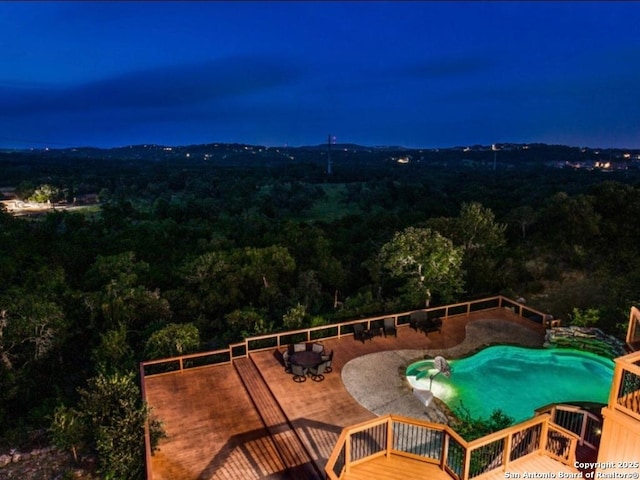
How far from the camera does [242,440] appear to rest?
941 cm

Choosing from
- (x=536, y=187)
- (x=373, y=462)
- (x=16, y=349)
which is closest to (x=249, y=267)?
(x=16, y=349)

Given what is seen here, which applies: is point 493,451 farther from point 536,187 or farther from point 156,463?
point 536,187

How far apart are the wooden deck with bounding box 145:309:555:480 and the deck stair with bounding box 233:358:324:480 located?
0.02 meters

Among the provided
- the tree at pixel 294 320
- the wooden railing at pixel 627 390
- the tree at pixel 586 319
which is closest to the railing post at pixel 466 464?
the wooden railing at pixel 627 390

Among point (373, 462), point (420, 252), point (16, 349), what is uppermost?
point (420, 252)

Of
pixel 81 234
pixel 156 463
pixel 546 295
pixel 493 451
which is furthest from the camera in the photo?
pixel 81 234

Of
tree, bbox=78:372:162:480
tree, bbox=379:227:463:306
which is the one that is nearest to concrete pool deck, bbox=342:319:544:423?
tree, bbox=379:227:463:306

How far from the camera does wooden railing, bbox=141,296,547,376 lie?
12453 millimetres

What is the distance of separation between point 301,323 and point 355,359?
3.07 metres

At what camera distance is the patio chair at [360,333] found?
1399 centimetres

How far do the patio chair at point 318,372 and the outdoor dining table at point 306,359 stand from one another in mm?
119

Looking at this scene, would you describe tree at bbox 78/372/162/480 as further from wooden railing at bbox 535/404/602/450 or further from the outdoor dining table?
wooden railing at bbox 535/404/602/450

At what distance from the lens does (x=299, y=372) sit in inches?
456

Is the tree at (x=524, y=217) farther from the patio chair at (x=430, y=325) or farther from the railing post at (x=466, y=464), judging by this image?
the railing post at (x=466, y=464)
